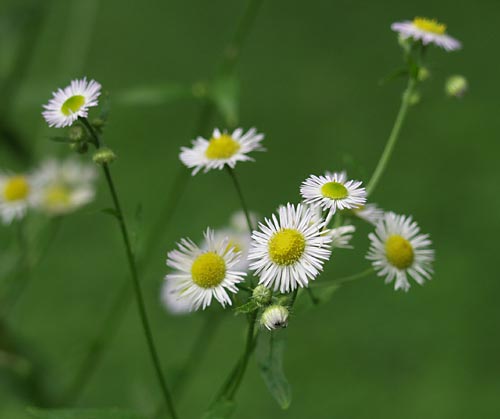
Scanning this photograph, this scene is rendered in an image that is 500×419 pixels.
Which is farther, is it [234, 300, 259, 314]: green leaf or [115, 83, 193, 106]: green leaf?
[115, 83, 193, 106]: green leaf

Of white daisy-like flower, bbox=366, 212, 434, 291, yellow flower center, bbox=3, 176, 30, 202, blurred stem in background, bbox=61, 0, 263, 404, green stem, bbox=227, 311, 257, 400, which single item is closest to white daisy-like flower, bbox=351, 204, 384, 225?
white daisy-like flower, bbox=366, 212, 434, 291

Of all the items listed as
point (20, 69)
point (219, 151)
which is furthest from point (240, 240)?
point (20, 69)

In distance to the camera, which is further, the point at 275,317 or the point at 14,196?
the point at 14,196

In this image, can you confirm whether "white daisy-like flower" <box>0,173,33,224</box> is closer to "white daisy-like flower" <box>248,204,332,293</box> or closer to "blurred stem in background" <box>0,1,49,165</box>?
"blurred stem in background" <box>0,1,49,165</box>

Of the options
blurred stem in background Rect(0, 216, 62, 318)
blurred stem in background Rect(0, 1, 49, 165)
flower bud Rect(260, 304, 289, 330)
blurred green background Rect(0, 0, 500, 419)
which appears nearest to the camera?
flower bud Rect(260, 304, 289, 330)

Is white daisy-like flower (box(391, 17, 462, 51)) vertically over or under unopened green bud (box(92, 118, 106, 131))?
over

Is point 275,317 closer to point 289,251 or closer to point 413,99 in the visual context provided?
point 289,251

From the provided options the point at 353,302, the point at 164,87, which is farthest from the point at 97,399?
the point at 164,87

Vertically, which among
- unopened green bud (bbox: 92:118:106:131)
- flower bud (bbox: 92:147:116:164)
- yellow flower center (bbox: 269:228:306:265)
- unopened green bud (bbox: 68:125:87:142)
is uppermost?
unopened green bud (bbox: 92:118:106:131)
